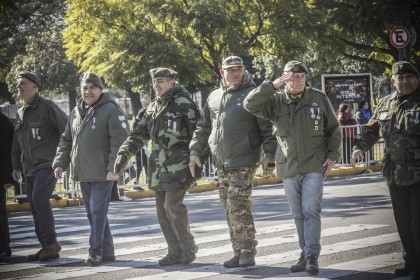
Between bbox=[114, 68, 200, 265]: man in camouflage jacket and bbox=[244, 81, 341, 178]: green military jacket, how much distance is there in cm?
108

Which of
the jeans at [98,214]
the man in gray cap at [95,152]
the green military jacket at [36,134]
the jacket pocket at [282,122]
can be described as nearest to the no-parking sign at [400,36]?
the green military jacket at [36,134]

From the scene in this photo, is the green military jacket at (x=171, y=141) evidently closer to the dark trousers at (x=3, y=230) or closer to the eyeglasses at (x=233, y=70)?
the eyeglasses at (x=233, y=70)

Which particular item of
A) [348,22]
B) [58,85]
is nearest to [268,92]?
[348,22]

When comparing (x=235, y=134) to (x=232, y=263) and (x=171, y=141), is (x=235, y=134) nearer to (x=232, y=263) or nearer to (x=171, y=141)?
(x=171, y=141)

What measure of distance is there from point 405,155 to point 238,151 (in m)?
1.62

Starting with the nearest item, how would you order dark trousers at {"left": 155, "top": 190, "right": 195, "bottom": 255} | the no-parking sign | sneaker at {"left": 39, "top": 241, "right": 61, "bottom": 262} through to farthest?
dark trousers at {"left": 155, "top": 190, "right": 195, "bottom": 255}, sneaker at {"left": 39, "top": 241, "right": 61, "bottom": 262}, the no-parking sign

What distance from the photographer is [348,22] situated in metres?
24.1

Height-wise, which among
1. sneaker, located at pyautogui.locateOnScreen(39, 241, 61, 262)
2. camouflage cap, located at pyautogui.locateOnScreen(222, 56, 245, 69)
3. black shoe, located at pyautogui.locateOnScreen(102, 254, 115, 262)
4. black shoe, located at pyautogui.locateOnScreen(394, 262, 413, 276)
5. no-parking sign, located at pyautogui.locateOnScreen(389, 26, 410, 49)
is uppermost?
no-parking sign, located at pyautogui.locateOnScreen(389, 26, 410, 49)

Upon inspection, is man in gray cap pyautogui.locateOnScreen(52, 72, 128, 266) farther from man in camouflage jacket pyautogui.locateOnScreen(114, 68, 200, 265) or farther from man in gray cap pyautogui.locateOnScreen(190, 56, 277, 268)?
→ man in gray cap pyautogui.locateOnScreen(190, 56, 277, 268)

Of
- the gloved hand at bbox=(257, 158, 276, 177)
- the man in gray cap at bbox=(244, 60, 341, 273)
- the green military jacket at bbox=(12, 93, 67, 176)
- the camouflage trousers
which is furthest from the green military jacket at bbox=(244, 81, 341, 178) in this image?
the green military jacket at bbox=(12, 93, 67, 176)

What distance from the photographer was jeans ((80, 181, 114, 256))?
870 centimetres

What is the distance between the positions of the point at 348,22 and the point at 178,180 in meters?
16.6

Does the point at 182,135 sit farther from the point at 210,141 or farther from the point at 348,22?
the point at 348,22

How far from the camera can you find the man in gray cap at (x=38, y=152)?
30.7ft
